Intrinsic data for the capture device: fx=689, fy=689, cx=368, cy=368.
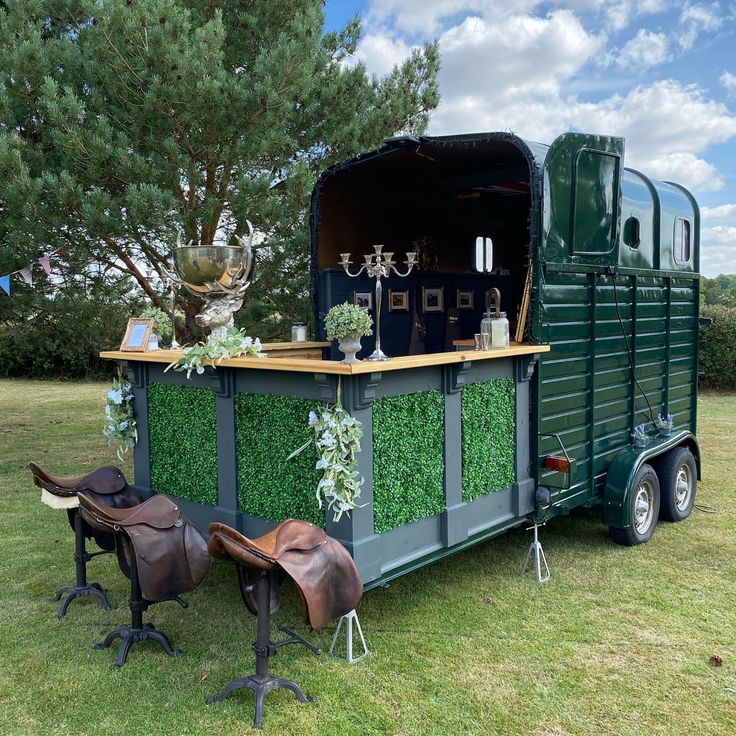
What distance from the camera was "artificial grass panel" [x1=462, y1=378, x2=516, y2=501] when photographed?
4039 mm

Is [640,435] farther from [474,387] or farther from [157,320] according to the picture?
[157,320]

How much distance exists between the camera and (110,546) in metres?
4.07

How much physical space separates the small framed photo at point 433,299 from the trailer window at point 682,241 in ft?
7.42

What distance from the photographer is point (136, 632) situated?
357 centimetres

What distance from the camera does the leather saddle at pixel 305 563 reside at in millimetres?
2965

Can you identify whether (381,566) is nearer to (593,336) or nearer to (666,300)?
(593,336)

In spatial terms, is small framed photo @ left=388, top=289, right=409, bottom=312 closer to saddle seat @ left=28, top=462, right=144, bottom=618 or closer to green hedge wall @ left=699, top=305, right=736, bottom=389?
saddle seat @ left=28, top=462, right=144, bottom=618

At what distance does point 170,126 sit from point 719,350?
1323cm

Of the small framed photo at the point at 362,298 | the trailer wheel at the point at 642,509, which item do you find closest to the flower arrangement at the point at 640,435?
the trailer wheel at the point at 642,509

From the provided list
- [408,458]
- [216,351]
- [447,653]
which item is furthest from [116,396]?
[447,653]

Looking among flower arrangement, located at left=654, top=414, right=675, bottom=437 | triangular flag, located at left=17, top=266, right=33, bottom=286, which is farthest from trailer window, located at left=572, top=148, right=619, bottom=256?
triangular flag, located at left=17, top=266, right=33, bottom=286

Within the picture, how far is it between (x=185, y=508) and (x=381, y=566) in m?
1.47

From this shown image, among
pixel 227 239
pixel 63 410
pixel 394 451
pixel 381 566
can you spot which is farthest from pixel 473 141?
pixel 63 410

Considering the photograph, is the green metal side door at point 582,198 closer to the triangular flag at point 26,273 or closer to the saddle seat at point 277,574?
the saddle seat at point 277,574
